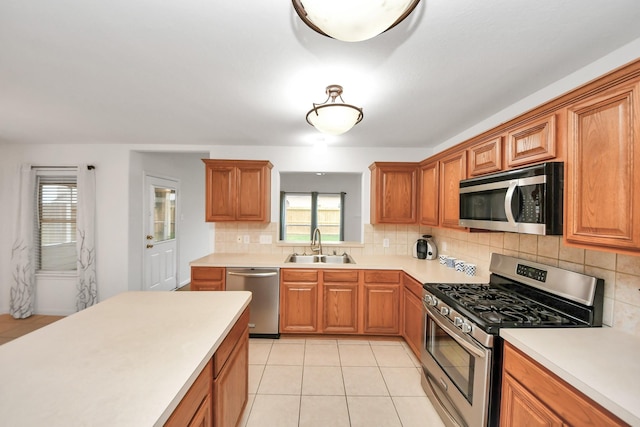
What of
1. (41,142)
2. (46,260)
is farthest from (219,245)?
(41,142)

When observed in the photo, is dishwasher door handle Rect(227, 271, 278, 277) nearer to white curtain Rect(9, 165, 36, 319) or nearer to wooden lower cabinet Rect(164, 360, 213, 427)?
wooden lower cabinet Rect(164, 360, 213, 427)

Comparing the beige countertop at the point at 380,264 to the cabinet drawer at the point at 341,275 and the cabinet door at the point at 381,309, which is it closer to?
the cabinet drawer at the point at 341,275

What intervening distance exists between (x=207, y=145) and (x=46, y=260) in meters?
2.79

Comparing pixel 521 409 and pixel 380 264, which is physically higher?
pixel 380 264

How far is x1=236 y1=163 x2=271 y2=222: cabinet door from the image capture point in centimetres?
320

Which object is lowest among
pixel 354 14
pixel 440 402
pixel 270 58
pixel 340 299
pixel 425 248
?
pixel 440 402

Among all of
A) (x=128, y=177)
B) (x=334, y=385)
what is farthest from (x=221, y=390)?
(x=128, y=177)

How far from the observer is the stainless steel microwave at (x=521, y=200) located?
136 cm

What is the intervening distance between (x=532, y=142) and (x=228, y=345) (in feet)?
6.83

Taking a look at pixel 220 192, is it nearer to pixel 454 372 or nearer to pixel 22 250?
pixel 22 250

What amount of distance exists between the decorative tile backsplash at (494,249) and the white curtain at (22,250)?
97.8 inches

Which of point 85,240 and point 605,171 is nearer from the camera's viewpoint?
point 605,171

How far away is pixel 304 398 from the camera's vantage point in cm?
200

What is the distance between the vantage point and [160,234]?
4223 mm
